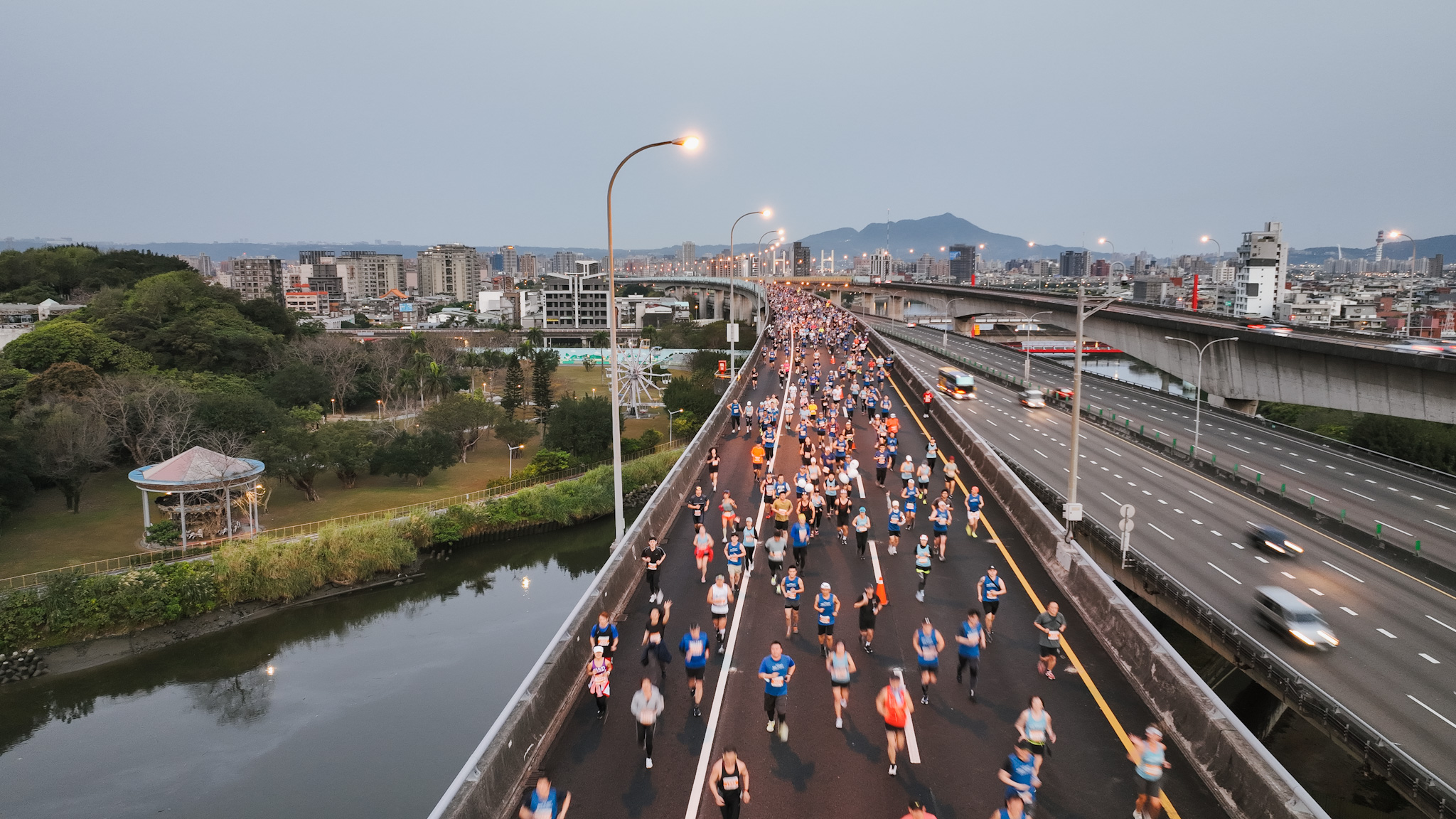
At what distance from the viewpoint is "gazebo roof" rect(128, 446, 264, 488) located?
38.0m

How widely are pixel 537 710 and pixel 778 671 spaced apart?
3073 mm

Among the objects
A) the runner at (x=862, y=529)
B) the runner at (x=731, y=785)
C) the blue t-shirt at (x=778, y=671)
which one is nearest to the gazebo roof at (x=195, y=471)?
the runner at (x=862, y=529)

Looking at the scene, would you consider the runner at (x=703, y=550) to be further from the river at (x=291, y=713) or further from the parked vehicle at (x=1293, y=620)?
the parked vehicle at (x=1293, y=620)

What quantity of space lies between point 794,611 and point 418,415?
53648mm

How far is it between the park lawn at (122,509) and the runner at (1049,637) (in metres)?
39.5

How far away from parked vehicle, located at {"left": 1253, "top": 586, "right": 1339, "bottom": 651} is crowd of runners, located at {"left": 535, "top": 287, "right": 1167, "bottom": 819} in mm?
7341

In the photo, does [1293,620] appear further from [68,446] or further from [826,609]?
[68,446]

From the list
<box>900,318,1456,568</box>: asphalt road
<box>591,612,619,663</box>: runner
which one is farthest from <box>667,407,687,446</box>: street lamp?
<box>591,612,619,663</box>: runner

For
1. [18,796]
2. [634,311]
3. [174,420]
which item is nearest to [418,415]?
[174,420]

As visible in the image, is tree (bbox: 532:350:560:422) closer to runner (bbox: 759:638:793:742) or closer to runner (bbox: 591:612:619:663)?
runner (bbox: 591:612:619:663)

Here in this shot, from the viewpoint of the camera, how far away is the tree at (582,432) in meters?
56.1

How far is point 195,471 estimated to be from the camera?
38719 mm

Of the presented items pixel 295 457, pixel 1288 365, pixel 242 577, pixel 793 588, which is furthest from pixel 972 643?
pixel 295 457

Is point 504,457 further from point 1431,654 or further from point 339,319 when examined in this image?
point 339,319
